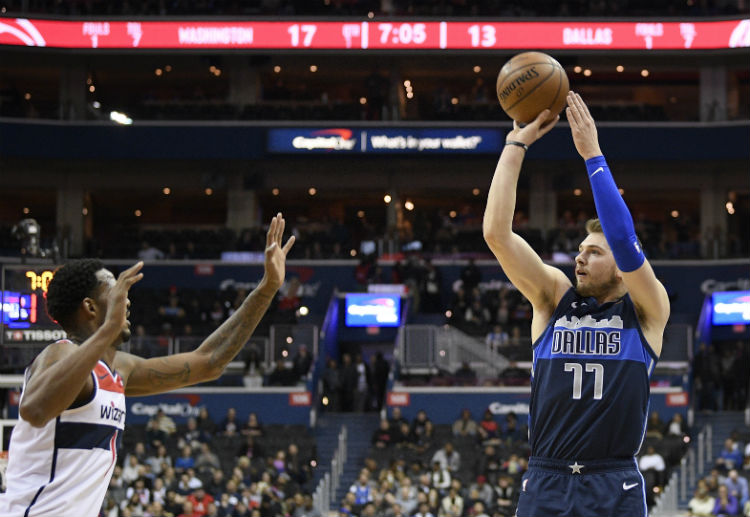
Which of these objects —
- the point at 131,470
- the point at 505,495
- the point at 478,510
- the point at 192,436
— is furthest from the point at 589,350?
the point at 192,436

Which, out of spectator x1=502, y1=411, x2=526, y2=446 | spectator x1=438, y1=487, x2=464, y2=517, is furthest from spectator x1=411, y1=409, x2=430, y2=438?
spectator x1=438, y1=487, x2=464, y2=517

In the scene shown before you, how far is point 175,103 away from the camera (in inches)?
1443

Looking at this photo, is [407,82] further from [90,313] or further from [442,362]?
[90,313]

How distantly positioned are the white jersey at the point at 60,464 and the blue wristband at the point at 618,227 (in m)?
2.26

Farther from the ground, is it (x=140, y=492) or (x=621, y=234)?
(x=621, y=234)

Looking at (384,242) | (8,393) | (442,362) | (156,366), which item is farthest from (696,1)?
(156,366)

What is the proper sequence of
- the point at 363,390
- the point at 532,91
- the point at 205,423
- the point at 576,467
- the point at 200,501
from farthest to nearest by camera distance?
the point at 363,390, the point at 205,423, the point at 200,501, the point at 532,91, the point at 576,467

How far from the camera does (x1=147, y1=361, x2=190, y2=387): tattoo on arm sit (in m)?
5.47

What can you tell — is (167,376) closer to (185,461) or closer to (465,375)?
(185,461)

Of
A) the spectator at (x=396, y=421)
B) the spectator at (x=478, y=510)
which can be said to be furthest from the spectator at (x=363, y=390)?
the spectator at (x=478, y=510)

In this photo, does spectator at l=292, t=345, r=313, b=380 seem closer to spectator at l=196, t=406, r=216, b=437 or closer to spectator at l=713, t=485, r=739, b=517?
spectator at l=196, t=406, r=216, b=437

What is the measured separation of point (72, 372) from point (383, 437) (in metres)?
20.3

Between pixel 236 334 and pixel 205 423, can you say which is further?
pixel 205 423

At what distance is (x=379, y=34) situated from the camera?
3469cm
